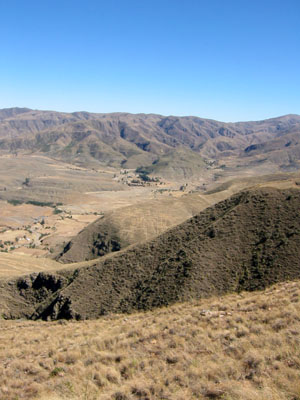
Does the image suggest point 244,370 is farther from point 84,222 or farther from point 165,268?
point 84,222

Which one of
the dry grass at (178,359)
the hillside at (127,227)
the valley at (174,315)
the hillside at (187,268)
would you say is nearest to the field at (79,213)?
the hillside at (127,227)

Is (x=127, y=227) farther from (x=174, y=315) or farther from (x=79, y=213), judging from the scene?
(x=79, y=213)

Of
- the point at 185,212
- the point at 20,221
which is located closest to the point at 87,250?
the point at 185,212

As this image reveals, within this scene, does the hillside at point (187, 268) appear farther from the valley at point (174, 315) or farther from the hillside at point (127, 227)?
the hillside at point (127, 227)

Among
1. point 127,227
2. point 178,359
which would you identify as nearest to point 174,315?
point 178,359

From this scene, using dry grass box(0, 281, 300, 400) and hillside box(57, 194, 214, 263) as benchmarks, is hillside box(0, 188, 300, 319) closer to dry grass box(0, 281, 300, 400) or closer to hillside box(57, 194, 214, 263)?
dry grass box(0, 281, 300, 400)
